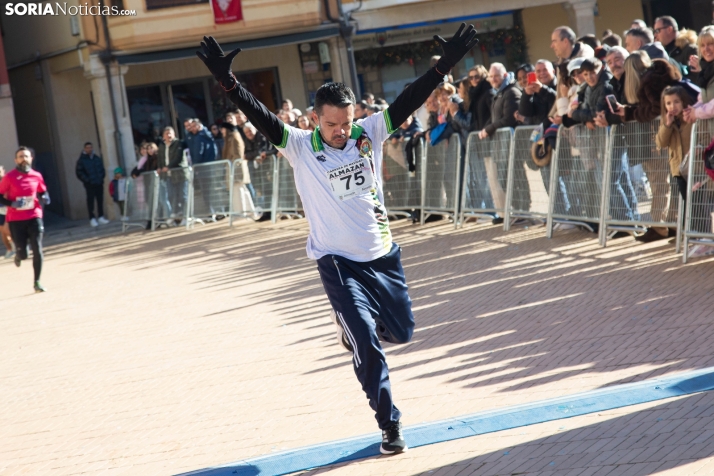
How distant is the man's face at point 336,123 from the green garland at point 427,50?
72.6ft

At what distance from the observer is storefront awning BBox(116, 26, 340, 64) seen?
25.2 meters

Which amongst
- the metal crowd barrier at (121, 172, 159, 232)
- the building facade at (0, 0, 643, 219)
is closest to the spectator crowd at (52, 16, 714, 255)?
the metal crowd barrier at (121, 172, 159, 232)

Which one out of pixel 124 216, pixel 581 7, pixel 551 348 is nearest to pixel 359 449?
pixel 551 348

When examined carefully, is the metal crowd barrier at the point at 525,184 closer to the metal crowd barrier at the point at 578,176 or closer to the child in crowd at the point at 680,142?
the metal crowd barrier at the point at 578,176

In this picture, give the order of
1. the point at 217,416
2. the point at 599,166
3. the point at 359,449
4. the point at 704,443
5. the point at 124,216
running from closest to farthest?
the point at 704,443
the point at 359,449
the point at 217,416
the point at 599,166
the point at 124,216

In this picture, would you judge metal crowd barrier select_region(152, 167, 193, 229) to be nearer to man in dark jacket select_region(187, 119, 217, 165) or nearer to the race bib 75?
man in dark jacket select_region(187, 119, 217, 165)

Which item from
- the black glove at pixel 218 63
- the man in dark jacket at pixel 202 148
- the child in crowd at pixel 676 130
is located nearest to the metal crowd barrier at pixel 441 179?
the child in crowd at pixel 676 130

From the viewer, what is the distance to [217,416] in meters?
6.53

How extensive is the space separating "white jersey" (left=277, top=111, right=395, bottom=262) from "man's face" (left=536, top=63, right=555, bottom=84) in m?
7.49

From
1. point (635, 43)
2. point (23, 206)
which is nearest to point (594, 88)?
point (635, 43)

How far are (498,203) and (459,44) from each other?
25.4ft

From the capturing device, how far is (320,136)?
5.55 metres

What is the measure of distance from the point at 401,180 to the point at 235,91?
419 inches

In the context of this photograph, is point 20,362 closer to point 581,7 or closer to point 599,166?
point 599,166
